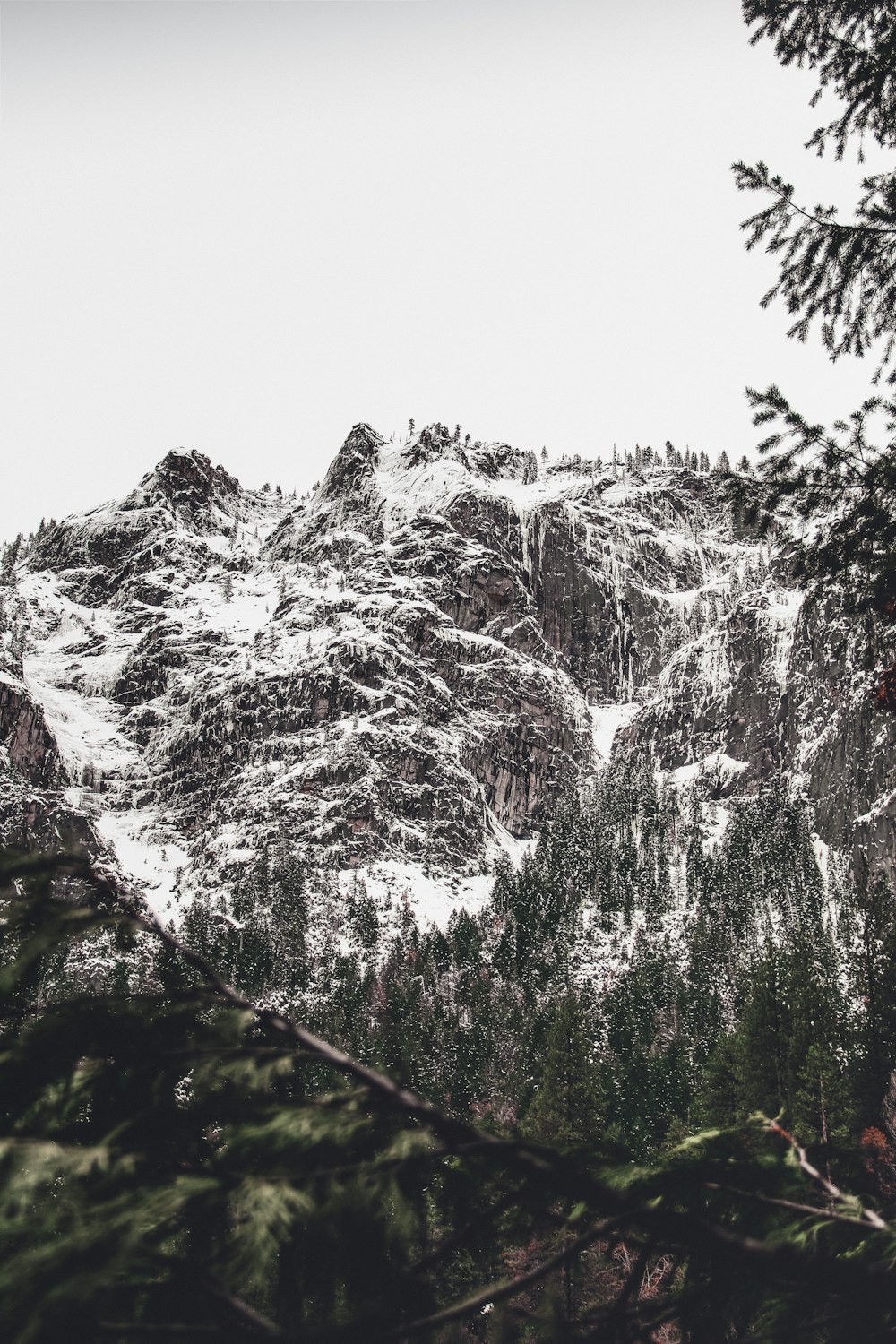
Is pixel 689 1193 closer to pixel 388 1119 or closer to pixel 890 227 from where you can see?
pixel 388 1119

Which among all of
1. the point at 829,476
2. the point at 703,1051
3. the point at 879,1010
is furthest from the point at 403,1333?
the point at 703,1051

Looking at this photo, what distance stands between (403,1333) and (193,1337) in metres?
0.48

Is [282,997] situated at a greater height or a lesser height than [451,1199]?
greater

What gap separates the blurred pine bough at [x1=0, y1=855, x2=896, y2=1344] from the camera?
2.07m

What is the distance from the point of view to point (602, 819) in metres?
182

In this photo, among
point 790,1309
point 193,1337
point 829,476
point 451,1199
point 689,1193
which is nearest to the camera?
point 193,1337

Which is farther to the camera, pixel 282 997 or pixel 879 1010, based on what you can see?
pixel 282 997

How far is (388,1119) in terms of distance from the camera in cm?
250

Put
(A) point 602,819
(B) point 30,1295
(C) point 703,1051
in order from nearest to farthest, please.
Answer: (B) point 30,1295 < (C) point 703,1051 < (A) point 602,819

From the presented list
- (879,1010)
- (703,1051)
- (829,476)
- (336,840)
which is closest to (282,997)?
(703,1051)

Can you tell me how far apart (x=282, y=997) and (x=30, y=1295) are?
391 ft

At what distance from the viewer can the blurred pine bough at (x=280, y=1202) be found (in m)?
2.07

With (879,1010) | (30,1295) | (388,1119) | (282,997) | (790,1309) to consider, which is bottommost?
(790,1309)

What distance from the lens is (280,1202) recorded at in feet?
7.15
